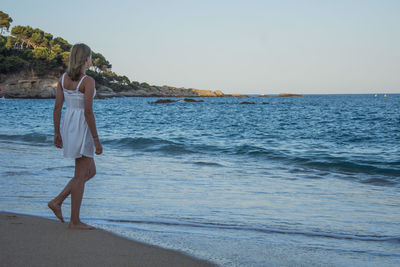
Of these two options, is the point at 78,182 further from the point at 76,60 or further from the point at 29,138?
the point at 29,138

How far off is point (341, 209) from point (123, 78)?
416 ft

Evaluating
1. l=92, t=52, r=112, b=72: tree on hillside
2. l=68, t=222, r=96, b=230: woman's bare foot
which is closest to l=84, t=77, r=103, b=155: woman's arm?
l=68, t=222, r=96, b=230: woman's bare foot

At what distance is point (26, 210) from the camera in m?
4.39

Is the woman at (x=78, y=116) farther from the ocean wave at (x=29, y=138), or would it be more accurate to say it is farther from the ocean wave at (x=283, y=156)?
the ocean wave at (x=29, y=138)

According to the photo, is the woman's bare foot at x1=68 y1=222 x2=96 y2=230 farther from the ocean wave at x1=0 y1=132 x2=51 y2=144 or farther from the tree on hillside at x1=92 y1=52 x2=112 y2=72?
the tree on hillside at x1=92 y1=52 x2=112 y2=72

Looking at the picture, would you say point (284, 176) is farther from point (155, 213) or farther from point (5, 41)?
point (5, 41)

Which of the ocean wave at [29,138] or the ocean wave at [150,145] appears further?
the ocean wave at [29,138]

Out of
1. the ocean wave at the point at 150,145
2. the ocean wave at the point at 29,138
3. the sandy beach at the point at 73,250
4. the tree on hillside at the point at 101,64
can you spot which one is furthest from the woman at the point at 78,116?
the tree on hillside at the point at 101,64

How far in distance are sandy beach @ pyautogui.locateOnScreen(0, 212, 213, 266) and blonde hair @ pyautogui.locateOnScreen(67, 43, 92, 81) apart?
1.42m

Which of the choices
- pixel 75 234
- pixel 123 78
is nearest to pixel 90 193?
pixel 75 234

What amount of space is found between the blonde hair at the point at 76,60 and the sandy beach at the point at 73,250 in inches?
55.9

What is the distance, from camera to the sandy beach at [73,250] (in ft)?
8.82

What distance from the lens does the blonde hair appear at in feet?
11.3

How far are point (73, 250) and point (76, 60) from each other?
65.4 inches
